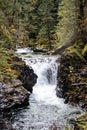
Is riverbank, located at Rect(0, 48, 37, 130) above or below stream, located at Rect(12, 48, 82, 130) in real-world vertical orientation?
above

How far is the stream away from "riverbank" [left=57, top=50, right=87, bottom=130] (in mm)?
558

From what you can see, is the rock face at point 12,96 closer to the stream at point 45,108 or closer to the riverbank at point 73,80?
the stream at point 45,108

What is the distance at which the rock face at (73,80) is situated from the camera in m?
19.0

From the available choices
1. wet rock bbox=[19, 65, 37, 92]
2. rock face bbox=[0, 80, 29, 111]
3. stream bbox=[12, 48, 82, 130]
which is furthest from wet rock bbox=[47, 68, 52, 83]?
rock face bbox=[0, 80, 29, 111]

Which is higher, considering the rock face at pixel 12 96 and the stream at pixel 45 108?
the rock face at pixel 12 96

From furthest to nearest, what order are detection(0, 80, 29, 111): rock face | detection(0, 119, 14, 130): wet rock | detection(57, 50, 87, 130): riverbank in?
1. detection(57, 50, 87, 130): riverbank
2. detection(0, 80, 29, 111): rock face
3. detection(0, 119, 14, 130): wet rock

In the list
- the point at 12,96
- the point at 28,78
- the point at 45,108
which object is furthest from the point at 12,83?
the point at 28,78

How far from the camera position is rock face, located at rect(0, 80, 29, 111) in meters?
17.5

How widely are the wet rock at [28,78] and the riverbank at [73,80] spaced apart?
8.55ft

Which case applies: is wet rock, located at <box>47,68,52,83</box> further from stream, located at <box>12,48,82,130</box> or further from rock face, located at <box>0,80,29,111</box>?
rock face, located at <box>0,80,29,111</box>

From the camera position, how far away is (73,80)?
19781mm

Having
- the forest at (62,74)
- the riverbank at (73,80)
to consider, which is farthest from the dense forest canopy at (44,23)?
the riverbank at (73,80)

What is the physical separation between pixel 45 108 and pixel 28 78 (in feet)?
14.6

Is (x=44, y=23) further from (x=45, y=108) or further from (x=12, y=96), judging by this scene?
(x=12, y=96)
